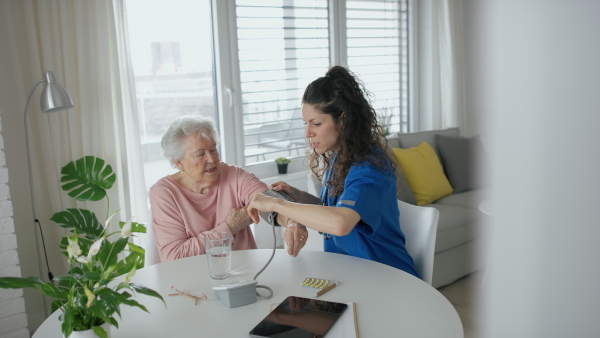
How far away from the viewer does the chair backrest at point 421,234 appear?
168 cm

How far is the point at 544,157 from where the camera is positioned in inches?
16.3

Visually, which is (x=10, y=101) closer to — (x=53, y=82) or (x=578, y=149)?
(x=53, y=82)

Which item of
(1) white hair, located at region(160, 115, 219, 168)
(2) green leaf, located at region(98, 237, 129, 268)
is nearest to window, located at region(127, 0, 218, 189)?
(1) white hair, located at region(160, 115, 219, 168)

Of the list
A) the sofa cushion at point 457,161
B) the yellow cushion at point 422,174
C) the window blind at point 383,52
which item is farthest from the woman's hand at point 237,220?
the window blind at point 383,52

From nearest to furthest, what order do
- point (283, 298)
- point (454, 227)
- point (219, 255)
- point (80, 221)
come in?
point (283, 298), point (219, 255), point (80, 221), point (454, 227)

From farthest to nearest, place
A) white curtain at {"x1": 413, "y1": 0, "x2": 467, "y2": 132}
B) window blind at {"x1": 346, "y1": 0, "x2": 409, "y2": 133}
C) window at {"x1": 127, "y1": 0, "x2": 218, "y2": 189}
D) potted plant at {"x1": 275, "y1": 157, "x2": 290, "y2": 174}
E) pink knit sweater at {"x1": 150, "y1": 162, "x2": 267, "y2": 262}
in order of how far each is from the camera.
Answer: white curtain at {"x1": 413, "y1": 0, "x2": 467, "y2": 132} → window blind at {"x1": 346, "y1": 0, "x2": 409, "y2": 133} → potted plant at {"x1": 275, "y1": 157, "x2": 290, "y2": 174} → window at {"x1": 127, "y1": 0, "x2": 218, "y2": 189} → pink knit sweater at {"x1": 150, "y1": 162, "x2": 267, "y2": 262}

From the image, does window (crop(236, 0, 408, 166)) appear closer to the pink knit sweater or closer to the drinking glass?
the pink knit sweater

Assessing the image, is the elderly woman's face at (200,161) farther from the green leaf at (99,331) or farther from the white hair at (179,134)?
the green leaf at (99,331)

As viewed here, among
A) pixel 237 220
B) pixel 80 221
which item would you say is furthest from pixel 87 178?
pixel 237 220

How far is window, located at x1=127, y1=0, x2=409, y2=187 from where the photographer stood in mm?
3178

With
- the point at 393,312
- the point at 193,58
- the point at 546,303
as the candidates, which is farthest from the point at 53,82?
the point at 546,303

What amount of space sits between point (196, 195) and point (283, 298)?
74cm

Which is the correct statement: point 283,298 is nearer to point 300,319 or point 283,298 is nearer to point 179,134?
point 300,319

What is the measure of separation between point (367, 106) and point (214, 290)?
74 centimetres
